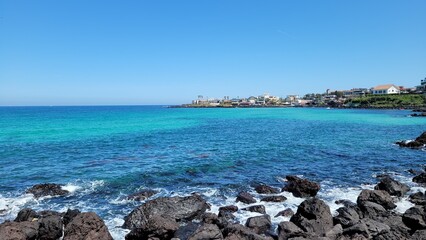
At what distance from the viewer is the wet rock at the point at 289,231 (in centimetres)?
1317

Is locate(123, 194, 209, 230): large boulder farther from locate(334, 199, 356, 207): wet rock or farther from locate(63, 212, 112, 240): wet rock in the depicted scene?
locate(334, 199, 356, 207): wet rock

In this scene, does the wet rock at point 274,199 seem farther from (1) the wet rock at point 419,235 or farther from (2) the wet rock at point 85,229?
(2) the wet rock at point 85,229

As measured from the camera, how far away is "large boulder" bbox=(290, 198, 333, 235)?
14.2 m

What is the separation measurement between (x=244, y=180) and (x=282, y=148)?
17.8 m

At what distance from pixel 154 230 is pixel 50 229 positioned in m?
4.97

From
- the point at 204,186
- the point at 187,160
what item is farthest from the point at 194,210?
the point at 187,160

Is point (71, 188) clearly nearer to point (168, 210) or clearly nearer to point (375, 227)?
point (168, 210)

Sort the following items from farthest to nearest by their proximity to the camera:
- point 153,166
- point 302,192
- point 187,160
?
point 187,160 → point 153,166 → point 302,192

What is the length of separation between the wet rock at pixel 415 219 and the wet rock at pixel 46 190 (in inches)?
817

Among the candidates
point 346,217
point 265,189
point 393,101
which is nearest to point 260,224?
point 346,217

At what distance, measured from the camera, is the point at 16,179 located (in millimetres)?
24609

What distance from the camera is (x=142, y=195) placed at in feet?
66.3

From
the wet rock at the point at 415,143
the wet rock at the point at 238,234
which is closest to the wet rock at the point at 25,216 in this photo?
the wet rock at the point at 238,234

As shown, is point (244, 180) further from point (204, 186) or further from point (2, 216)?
point (2, 216)
